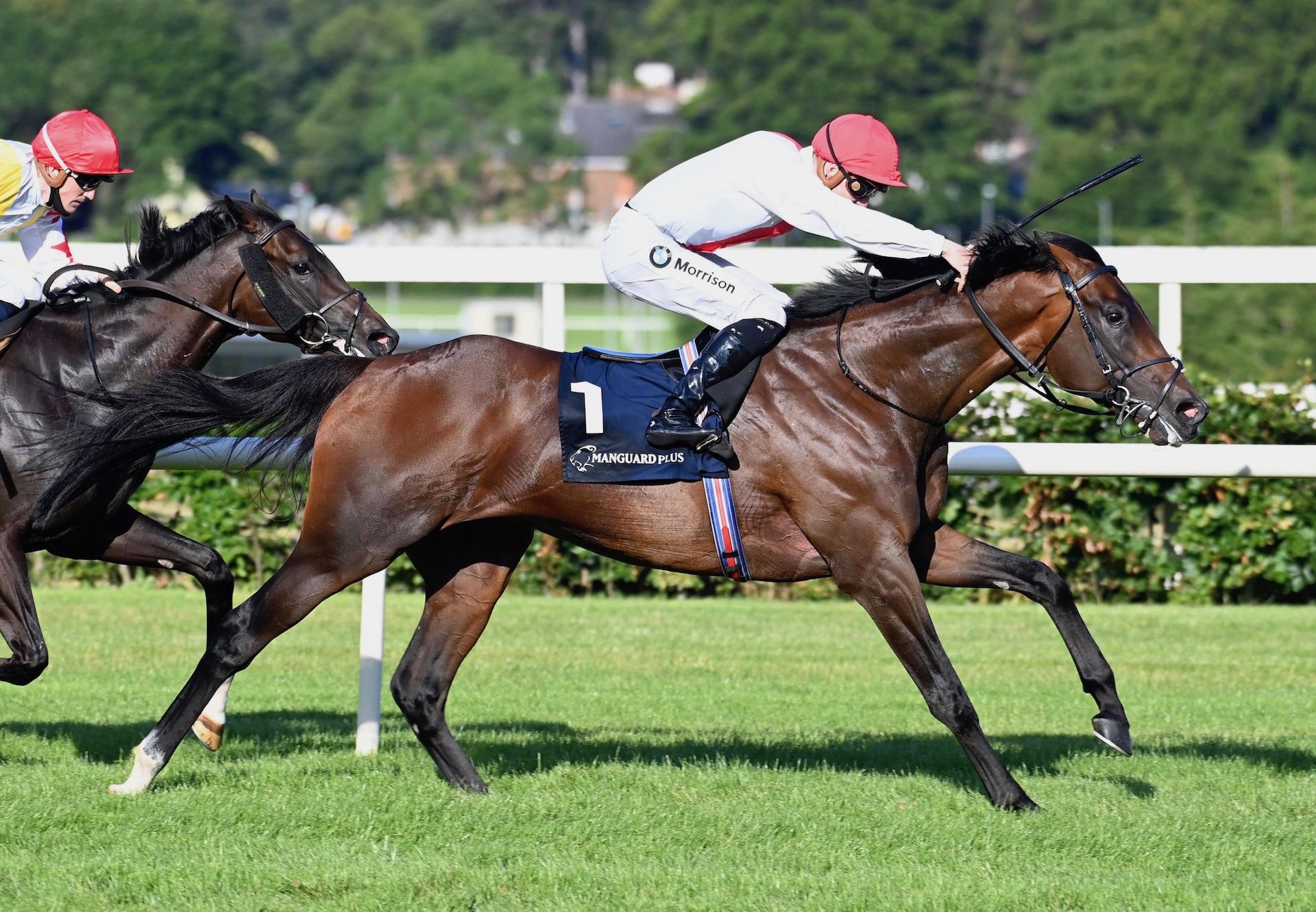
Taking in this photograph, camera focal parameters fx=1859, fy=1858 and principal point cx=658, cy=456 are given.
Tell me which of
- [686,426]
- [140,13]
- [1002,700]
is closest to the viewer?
[686,426]

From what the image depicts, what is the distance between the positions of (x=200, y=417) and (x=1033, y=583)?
243cm

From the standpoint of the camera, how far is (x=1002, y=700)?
6984 millimetres

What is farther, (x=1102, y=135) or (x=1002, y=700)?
(x=1102, y=135)

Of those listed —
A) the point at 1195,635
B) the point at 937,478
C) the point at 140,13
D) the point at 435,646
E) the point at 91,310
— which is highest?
the point at 140,13

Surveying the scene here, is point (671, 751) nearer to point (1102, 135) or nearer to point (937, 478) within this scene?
point (937, 478)

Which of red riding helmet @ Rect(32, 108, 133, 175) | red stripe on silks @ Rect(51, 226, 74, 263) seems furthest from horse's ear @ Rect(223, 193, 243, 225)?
red stripe on silks @ Rect(51, 226, 74, 263)

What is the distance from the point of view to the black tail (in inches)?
208

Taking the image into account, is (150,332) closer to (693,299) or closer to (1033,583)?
(693,299)

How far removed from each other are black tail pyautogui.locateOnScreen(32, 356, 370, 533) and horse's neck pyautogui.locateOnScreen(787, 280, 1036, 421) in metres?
1.44

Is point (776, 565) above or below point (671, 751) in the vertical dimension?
above

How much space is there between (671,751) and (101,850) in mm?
2012

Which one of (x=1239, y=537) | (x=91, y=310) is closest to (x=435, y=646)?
(x=91, y=310)

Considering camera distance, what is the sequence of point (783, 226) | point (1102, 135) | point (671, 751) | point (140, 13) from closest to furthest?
point (783, 226)
point (671, 751)
point (1102, 135)
point (140, 13)

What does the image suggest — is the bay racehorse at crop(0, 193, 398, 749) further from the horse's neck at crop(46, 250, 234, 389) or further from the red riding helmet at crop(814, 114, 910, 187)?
the red riding helmet at crop(814, 114, 910, 187)
